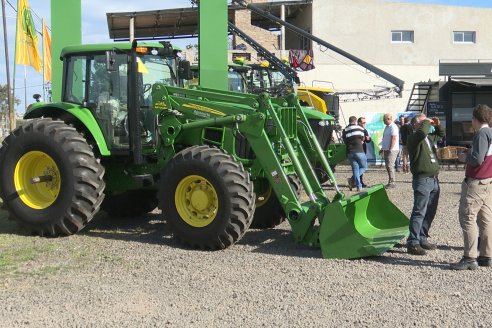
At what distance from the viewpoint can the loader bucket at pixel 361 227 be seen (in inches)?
237

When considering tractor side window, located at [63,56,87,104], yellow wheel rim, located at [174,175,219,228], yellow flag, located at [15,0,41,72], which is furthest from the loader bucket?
yellow flag, located at [15,0,41,72]

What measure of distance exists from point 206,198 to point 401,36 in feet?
97.0

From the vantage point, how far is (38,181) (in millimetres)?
7441

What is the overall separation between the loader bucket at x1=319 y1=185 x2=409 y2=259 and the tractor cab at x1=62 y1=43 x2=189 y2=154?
9.23 feet

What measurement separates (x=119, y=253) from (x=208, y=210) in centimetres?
115

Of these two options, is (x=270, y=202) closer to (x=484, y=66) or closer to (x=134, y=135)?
(x=134, y=135)

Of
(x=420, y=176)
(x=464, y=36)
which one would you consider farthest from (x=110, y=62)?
(x=464, y=36)

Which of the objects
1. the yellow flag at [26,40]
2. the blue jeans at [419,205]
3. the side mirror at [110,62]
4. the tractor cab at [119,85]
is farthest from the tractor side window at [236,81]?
the yellow flag at [26,40]

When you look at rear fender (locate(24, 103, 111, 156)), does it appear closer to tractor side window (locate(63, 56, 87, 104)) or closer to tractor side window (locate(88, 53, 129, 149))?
tractor side window (locate(88, 53, 129, 149))

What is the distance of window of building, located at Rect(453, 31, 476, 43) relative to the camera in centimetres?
3378

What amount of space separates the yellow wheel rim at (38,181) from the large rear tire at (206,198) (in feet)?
5.59

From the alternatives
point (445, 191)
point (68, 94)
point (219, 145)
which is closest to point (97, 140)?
point (68, 94)

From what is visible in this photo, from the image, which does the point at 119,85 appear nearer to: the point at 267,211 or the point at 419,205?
the point at 267,211

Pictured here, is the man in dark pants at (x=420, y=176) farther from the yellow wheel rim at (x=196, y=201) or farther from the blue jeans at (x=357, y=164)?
the blue jeans at (x=357, y=164)
